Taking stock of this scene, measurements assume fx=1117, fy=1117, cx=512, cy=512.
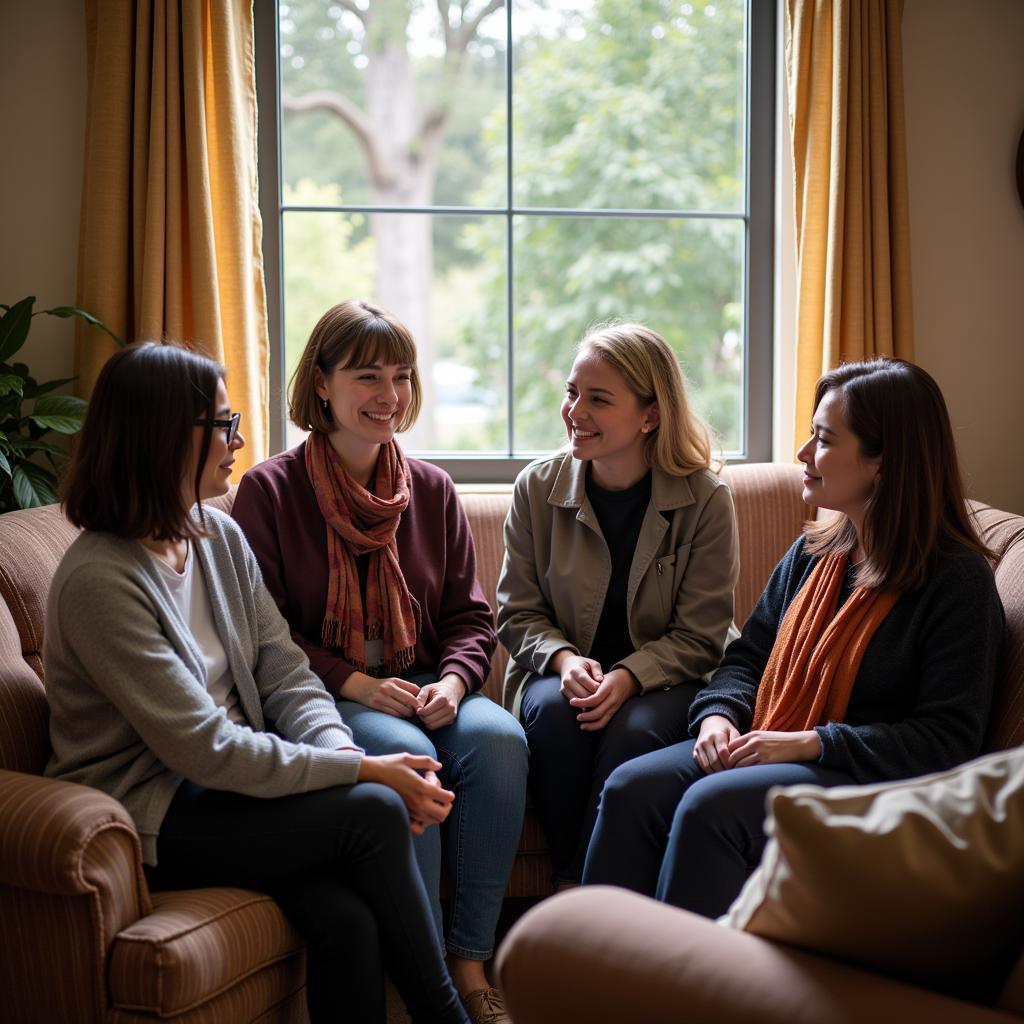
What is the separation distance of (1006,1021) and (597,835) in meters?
1.10

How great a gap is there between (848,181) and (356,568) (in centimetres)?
174

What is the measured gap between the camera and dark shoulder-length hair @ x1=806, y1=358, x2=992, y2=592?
191 centimetres

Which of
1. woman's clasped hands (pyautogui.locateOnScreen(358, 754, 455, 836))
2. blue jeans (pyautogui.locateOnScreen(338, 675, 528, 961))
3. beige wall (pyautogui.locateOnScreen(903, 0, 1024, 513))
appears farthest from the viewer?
beige wall (pyautogui.locateOnScreen(903, 0, 1024, 513))

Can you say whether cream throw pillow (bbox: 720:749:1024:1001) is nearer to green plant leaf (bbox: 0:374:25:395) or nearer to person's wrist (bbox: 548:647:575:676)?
person's wrist (bbox: 548:647:575:676)

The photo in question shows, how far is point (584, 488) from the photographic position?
2432 mm

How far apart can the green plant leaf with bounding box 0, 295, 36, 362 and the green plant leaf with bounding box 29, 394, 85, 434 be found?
0.14 metres

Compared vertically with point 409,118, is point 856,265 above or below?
below

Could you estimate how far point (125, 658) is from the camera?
1.64 meters

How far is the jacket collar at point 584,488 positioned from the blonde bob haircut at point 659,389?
2 centimetres

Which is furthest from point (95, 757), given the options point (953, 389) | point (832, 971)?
point (953, 389)

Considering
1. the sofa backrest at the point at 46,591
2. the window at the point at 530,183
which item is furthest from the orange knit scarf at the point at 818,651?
the window at the point at 530,183

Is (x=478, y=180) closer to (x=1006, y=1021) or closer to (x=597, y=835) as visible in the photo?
(x=597, y=835)

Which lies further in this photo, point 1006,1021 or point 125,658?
point 125,658

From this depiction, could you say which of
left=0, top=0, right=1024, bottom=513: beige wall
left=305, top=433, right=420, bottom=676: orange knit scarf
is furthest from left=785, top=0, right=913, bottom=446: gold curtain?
left=305, top=433, right=420, bottom=676: orange knit scarf
